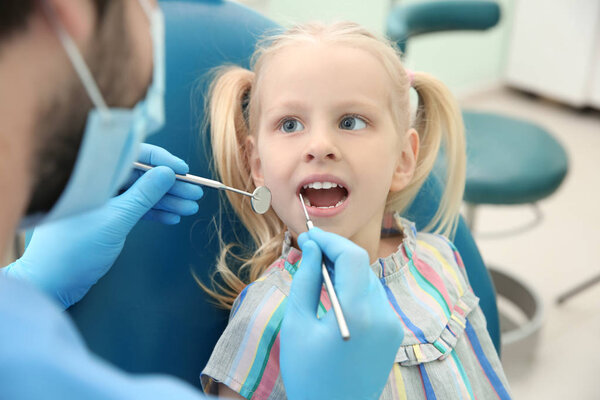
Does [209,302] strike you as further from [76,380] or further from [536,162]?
[536,162]

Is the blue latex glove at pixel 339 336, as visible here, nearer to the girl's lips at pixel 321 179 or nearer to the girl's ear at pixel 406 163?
the girl's lips at pixel 321 179

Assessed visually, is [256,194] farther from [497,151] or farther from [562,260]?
[562,260]

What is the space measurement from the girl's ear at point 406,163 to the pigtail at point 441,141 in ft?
0.18

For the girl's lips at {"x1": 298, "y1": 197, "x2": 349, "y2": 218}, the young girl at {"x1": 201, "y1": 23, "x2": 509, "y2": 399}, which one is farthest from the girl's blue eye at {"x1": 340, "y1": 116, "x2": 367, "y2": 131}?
the girl's lips at {"x1": 298, "y1": 197, "x2": 349, "y2": 218}

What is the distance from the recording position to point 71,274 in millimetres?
1039

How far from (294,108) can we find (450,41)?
2643mm

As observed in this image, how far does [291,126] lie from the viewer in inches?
43.9

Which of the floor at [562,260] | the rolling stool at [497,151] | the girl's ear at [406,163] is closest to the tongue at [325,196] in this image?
the girl's ear at [406,163]

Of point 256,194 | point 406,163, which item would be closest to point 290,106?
point 256,194

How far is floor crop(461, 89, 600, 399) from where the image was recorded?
2.07 metres

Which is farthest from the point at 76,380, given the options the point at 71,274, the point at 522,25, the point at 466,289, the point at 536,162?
the point at 522,25

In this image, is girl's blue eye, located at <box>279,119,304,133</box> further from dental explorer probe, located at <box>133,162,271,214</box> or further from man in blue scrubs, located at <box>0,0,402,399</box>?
man in blue scrubs, located at <box>0,0,402,399</box>

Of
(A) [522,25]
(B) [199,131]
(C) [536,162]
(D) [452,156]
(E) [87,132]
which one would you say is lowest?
(A) [522,25]

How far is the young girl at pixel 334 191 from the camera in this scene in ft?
3.53
